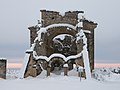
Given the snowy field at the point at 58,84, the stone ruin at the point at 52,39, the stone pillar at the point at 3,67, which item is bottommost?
the snowy field at the point at 58,84

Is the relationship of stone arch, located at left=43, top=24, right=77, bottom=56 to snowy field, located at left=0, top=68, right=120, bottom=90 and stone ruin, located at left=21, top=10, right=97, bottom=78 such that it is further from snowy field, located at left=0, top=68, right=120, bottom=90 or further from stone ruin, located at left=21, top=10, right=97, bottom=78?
snowy field, located at left=0, top=68, right=120, bottom=90

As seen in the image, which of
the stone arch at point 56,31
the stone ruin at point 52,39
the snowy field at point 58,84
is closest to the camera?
the snowy field at point 58,84

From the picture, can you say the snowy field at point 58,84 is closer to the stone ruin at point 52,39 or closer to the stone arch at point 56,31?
the stone ruin at point 52,39

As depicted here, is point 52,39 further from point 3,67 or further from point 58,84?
point 58,84

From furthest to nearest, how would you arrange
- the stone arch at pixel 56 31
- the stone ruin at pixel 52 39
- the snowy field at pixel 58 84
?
the stone arch at pixel 56 31 < the stone ruin at pixel 52 39 < the snowy field at pixel 58 84

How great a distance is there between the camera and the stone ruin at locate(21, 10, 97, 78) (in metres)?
34.8

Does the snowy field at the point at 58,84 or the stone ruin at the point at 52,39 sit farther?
the stone ruin at the point at 52,39

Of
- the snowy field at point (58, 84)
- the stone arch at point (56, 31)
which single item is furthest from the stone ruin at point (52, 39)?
the snowy field at point (58, 84)

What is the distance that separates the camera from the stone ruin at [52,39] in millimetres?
34750

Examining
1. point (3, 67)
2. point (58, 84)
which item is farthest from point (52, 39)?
point (58, 84)

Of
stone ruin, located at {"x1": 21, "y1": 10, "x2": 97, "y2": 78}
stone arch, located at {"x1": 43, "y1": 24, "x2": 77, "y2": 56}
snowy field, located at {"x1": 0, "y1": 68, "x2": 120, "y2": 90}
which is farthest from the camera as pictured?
stone arch, located at {"x1": 43, "y1": 24, "x2": 77, "y2": 56}

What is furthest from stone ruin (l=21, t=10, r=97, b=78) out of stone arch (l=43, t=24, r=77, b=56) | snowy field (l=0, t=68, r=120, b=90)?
snowy field (l=0, t=68, r=120, b=90)

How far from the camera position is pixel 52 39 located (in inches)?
1633

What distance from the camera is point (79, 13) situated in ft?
125
